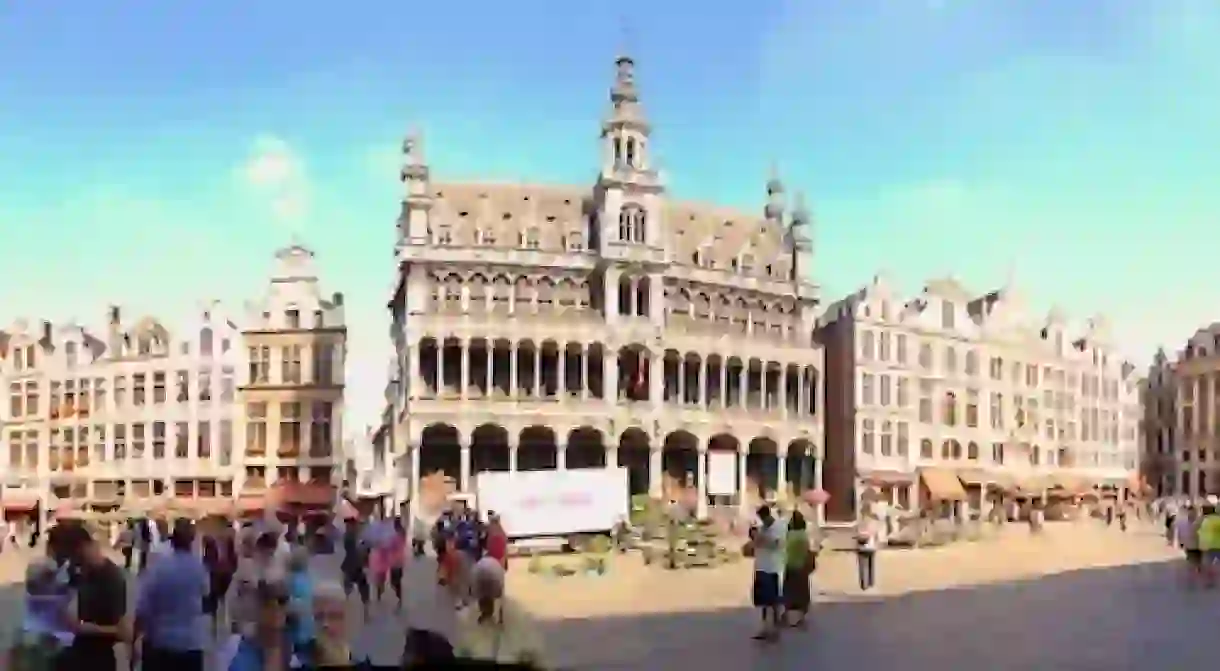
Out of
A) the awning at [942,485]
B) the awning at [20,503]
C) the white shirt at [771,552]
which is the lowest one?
the awning at [20,503]

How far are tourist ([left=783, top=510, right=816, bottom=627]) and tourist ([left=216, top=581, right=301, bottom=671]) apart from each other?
11002 mm

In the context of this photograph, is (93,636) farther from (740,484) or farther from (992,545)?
(740,484)

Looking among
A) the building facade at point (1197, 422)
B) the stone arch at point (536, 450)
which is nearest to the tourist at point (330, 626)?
the stone arch at point (536, 450)

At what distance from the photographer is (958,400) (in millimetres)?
71688

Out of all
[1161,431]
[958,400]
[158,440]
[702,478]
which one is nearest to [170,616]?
[702,478]

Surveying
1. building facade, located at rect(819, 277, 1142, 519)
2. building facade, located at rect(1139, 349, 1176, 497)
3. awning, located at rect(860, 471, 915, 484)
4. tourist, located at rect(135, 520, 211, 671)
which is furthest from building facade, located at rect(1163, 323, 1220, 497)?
tourist, located at rect(135, 520, 211, 671)

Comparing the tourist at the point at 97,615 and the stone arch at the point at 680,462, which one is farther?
the stone arch at the point at 680,462

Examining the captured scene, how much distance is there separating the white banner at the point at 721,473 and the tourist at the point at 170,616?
157 ft

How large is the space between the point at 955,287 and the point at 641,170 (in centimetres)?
2236

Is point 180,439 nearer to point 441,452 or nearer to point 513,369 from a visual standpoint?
point 441,452

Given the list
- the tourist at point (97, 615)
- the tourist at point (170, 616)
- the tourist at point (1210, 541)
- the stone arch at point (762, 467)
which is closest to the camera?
the tourist at point (97, 615)

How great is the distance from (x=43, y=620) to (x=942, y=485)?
208ft

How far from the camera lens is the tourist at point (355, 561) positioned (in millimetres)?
20969

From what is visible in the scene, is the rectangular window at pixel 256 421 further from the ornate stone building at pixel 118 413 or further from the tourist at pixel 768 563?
the tourist at pixel 768 563
